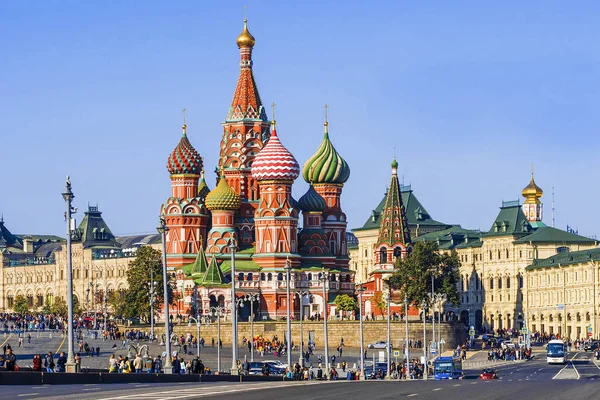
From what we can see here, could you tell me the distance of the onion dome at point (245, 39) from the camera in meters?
160

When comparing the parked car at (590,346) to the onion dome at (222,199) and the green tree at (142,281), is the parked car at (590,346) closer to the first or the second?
the onion dome at (222,199)

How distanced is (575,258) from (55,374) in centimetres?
13538

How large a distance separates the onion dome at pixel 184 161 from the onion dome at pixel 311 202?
35.6ft

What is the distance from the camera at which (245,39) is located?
16000 cm

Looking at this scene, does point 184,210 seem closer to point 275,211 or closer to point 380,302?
point 275,211

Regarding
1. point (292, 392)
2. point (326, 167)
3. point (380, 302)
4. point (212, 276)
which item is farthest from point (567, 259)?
point (292, 392)

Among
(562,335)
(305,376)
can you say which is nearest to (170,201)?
(562,335)

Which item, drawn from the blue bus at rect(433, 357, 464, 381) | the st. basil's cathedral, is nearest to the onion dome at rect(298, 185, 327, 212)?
the st. basil's cathedral

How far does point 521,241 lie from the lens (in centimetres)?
19812

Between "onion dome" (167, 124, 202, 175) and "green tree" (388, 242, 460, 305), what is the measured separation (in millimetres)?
22268

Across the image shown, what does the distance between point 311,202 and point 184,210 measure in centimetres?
1286

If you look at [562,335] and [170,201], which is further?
[562,335]

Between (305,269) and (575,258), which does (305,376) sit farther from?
(575,258)

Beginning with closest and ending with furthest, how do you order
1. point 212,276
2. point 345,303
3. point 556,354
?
point 556,354 < point 212,276 < point 345,303
